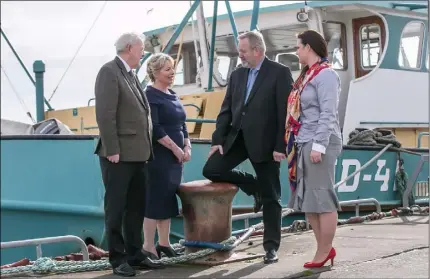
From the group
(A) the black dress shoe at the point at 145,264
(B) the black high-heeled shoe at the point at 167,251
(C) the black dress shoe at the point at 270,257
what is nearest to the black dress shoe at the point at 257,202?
(C) the black dress shoe at the point at 270,257

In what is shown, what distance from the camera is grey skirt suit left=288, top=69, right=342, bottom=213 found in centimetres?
477

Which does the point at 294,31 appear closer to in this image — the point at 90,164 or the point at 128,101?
the point at 90,164

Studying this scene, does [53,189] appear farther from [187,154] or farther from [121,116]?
[121,116]

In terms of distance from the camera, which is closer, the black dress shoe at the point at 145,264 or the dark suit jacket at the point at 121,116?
the dark suit jacket at the point at 121,116

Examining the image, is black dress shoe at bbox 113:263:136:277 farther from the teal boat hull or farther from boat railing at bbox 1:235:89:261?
the teal boat hull

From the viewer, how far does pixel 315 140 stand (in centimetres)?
476

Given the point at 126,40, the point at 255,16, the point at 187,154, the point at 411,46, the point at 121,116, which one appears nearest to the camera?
the point at 121,116

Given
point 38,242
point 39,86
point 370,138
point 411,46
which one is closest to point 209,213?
point 38,242

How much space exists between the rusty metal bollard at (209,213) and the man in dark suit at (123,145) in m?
0.45

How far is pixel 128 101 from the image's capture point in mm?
4816

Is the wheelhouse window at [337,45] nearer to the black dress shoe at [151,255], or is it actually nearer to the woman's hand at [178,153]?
the woman's hand at [178,153]

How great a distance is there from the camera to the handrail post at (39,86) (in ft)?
31.4

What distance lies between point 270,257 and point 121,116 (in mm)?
1430

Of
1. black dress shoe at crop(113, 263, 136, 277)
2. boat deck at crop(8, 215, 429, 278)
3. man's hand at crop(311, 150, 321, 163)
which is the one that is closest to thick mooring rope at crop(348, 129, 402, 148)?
boat deck at crop(8, 215, 429, 278)
